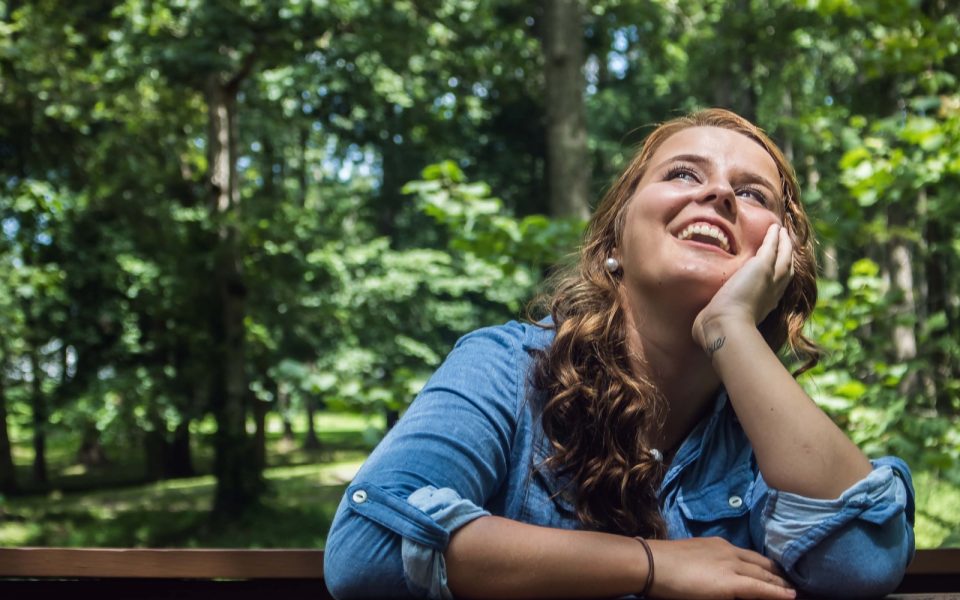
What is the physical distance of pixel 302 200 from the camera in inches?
749

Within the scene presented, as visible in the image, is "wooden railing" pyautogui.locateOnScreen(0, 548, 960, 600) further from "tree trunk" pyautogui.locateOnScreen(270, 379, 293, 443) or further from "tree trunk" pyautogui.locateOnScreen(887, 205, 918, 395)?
"tree trunk" pyautogui.locateOnScreen(270, 379, 293, 443)

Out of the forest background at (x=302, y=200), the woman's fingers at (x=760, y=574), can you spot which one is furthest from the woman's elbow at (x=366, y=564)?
the forest background at (x=302, y=200)

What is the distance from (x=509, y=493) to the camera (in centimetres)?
153

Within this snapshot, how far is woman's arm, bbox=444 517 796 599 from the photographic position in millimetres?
1276

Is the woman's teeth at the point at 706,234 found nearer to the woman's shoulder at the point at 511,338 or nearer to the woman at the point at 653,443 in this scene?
the woman at the point at 653,443

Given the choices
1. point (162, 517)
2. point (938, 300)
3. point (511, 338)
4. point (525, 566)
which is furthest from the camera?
point (162, 517)

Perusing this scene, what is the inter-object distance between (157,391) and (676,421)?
1241 centimetres

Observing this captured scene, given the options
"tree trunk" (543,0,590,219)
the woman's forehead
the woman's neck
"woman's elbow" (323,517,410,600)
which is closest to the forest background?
"tree trunk" (543,0,590,219)

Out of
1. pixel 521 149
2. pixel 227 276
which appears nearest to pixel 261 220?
pixel 227 276

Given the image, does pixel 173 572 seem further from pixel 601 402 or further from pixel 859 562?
pixel 859 562

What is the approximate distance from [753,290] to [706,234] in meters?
0.13

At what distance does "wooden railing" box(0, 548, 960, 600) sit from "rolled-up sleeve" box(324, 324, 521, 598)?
208 mm

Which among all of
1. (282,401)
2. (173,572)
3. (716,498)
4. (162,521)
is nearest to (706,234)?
(716,498)

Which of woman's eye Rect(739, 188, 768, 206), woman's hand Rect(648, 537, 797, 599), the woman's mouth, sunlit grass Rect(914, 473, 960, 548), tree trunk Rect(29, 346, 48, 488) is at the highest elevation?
woman's eye Rect(739, 188, 768, 206)
